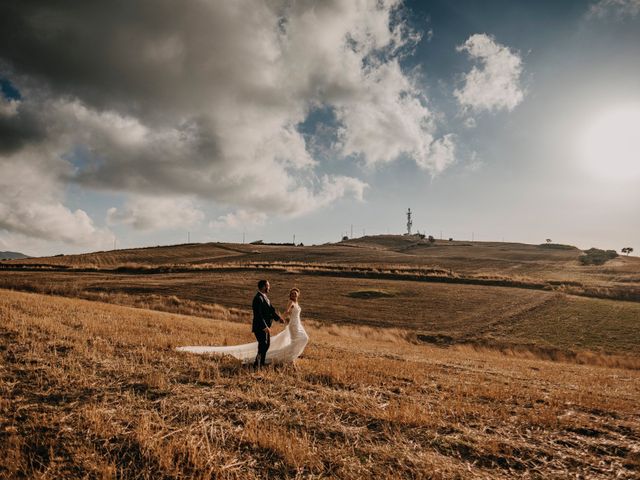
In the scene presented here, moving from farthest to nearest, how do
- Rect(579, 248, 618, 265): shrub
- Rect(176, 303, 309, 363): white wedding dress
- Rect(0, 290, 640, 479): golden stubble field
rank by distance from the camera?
Rect(579, 248, 618, 265): shrub < Rect(176, 303, 309, 363): white wedding dress < Rect(0, 290, 640, 479): golden stubble field

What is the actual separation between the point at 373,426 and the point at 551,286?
2030 inches

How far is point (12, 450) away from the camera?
505cm

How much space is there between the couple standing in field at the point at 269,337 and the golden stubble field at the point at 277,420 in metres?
0.69

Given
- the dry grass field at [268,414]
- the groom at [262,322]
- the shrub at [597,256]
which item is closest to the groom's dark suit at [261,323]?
the groom at [262,322]

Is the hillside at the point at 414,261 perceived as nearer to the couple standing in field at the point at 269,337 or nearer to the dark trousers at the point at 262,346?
the couple standing in field at the point at 269,337

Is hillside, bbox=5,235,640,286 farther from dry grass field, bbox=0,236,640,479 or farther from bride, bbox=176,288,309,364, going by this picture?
bride, bbox=176,288,309,364

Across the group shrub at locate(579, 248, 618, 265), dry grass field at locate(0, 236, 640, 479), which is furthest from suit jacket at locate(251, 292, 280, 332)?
shrub at locate(579, 248, 618, 265)

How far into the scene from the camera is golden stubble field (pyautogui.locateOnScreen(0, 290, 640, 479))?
212 inches

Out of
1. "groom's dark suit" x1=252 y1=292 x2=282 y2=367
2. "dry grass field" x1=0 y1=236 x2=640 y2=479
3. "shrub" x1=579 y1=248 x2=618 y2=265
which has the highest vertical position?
"shrub" x1=579 y1=248 x2=618 y2=265

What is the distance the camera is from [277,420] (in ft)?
23.2

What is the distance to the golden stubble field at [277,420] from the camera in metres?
A: 5.38

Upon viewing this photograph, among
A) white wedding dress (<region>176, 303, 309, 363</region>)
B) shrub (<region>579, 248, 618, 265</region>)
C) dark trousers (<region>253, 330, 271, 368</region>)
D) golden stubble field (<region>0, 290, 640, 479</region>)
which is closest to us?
golden stubble field (<region>0, 290, 640, 479</region>)

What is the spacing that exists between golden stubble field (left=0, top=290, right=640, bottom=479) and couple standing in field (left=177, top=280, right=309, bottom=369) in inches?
27.2

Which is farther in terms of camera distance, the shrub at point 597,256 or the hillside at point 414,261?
the shrub at point 597,256
